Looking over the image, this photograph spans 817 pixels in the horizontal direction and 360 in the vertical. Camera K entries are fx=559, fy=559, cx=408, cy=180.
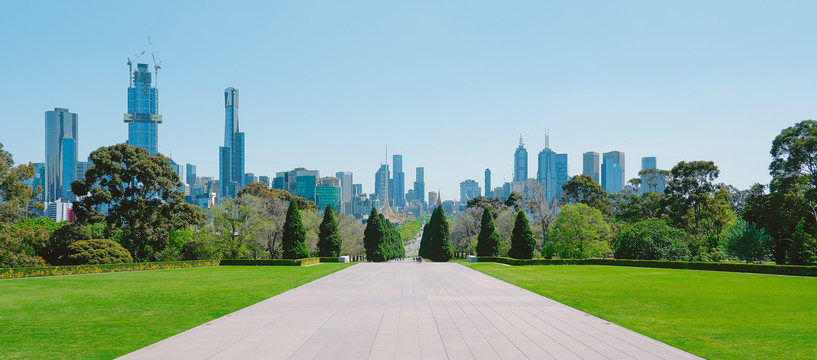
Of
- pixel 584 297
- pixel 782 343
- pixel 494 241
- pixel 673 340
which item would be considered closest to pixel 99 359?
pixel 673 340

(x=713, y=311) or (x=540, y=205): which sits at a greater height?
(x=540, y=205)

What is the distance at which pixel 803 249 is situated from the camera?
131ft

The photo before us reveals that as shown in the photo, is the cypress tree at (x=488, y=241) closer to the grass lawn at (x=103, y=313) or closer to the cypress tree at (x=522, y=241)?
the cypress tree at (x=522, y=241)

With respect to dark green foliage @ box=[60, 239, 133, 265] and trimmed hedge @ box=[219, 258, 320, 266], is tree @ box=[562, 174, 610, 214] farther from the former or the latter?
dark green foliage @ box=[60, 239, 133, 265]

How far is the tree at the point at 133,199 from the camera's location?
5004 centimetres

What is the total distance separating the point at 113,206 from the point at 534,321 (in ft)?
154

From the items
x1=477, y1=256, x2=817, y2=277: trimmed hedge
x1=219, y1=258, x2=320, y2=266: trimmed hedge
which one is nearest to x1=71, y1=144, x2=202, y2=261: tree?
x1=219, y1=258, x2=320, y2=266: trimmed hedge

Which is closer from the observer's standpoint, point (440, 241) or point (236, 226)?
point (236, 226)

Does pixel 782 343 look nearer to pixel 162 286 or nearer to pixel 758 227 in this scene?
pixel 162 286

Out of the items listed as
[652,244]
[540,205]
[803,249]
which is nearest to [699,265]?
[652,244]

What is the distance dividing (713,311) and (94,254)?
40.3 m

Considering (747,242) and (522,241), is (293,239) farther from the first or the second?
(747,242)

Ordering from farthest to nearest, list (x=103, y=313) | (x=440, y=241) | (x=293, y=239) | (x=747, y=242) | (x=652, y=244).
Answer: (x=440, y=241)
(x=293, y=239)
(x=747, y=242)
(x=652, y=244)
(x=103, y=313)

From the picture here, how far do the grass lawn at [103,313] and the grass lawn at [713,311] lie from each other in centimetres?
1137
